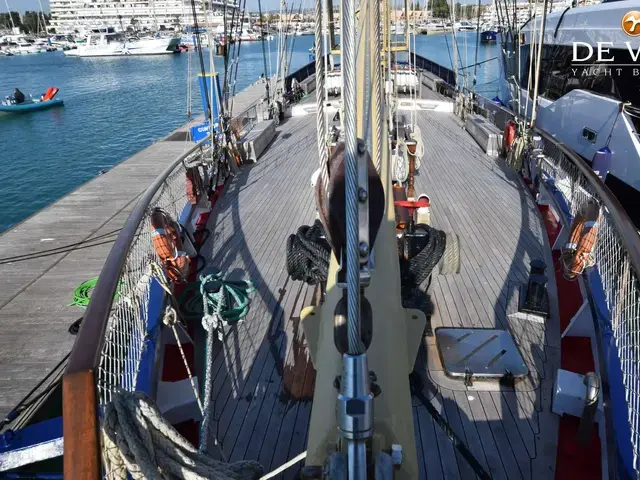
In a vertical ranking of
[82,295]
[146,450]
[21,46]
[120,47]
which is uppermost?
[21,46]

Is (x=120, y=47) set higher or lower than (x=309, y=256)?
higher

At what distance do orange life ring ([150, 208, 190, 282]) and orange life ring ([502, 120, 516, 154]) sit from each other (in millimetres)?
6308

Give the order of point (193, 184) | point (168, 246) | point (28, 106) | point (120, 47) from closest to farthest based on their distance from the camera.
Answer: point (168, 246) < point (193, 184) < point (28, 106) < point (120, 47)

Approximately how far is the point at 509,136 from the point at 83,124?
25646 mm

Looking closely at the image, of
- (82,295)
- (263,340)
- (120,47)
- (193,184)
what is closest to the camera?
(263,340)

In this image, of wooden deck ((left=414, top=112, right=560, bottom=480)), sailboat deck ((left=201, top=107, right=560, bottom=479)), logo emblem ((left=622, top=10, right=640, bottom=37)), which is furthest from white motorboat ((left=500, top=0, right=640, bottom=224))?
sailboat deck ((left=201, top=107, right=560, bottom=479))

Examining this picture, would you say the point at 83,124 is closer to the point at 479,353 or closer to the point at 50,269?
the point at 50,269

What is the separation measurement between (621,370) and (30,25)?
139m

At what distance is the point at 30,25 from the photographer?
112062 mm

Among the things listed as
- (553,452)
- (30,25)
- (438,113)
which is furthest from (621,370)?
(30,25)

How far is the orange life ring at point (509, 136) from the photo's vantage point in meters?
8.53

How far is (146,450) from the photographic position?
165 cm

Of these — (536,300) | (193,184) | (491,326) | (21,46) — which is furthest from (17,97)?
(21,46)

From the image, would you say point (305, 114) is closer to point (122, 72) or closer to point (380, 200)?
point (380, 200)
